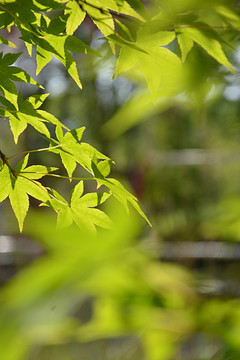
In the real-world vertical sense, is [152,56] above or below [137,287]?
above

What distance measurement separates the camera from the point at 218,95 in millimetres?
594

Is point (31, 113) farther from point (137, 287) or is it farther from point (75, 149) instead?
point (137, 287)

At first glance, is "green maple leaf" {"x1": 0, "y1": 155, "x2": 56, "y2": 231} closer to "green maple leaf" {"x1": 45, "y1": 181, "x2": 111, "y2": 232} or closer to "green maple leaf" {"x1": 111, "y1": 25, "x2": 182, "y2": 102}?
"green maple leaf" {"x1": 45, "y1": 181, "x2": 111, "y2": 232}

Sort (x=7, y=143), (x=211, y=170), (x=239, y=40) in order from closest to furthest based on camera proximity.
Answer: (x=239, y=40) < (x=211, y=170) < (x=7, y=143)

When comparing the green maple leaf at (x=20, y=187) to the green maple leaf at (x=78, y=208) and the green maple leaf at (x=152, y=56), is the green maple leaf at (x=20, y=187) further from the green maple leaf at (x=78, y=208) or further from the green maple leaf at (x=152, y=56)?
the green maple leaf at (x=152, y=56)

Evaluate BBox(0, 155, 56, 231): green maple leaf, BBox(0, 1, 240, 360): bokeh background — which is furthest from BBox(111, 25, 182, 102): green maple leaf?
BBox(0, 155, 56, 231): green maple leaf

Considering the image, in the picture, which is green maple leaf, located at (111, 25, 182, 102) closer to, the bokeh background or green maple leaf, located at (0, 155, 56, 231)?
the bokeh background

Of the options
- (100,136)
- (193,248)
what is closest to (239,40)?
(193,248)

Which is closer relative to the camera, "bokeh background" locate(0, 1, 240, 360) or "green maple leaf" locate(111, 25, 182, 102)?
"bokeh background" locate(0, 1, 240, 360)

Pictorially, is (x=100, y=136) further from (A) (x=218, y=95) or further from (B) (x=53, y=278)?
(B) (x=53, y=278)

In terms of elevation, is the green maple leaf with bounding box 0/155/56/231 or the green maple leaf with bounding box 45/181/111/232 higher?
the green maple leaf with bounding box 0/155/56/231

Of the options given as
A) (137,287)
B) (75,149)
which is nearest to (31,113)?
(75,149)

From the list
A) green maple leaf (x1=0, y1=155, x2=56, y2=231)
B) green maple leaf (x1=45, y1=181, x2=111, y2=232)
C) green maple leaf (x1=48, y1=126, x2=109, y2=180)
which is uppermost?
green maple leaf (x1=48, y1=126, x2=109, y2=180)

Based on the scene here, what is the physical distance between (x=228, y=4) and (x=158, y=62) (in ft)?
0.24
